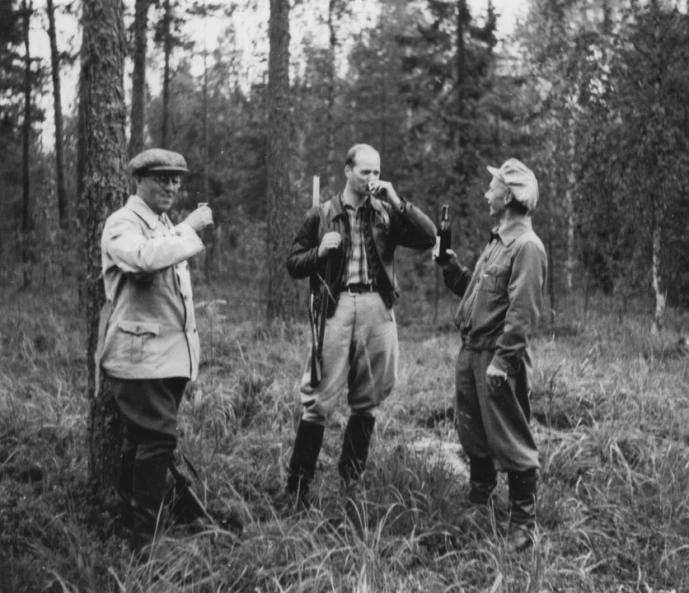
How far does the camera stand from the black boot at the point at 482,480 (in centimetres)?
459

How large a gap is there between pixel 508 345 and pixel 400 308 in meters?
13.1

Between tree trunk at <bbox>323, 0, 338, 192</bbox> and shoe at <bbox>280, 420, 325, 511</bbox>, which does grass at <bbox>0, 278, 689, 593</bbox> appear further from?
tree trunk at <bbox>323, 0, 338, 192</bbox>

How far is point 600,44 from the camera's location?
493 inches

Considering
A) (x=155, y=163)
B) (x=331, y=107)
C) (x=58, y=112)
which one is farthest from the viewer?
(x=331, y=107)

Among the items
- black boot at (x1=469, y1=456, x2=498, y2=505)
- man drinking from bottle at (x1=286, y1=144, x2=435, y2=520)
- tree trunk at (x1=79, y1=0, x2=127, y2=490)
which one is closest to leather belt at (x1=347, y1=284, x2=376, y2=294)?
man drinking from bottle at (x1=286, y1=144, x2=435, y2=520)

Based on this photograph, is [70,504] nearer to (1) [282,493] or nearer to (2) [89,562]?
(2) [89,562]

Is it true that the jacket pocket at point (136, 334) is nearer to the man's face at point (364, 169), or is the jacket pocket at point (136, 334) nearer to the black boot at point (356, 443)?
the black boot at point (356, 443)

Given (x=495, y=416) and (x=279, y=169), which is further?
(x=279, y=169)

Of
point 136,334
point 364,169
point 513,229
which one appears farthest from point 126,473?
point 513,229

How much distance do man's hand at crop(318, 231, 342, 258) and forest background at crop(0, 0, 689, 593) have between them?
4.21ft

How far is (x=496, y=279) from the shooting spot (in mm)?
4336

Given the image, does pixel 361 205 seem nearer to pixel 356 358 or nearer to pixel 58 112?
pixel 356 358

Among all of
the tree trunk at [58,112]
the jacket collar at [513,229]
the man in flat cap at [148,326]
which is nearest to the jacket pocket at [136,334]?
the man in flat cap at [148,326]

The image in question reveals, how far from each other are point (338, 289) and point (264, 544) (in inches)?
65.5
